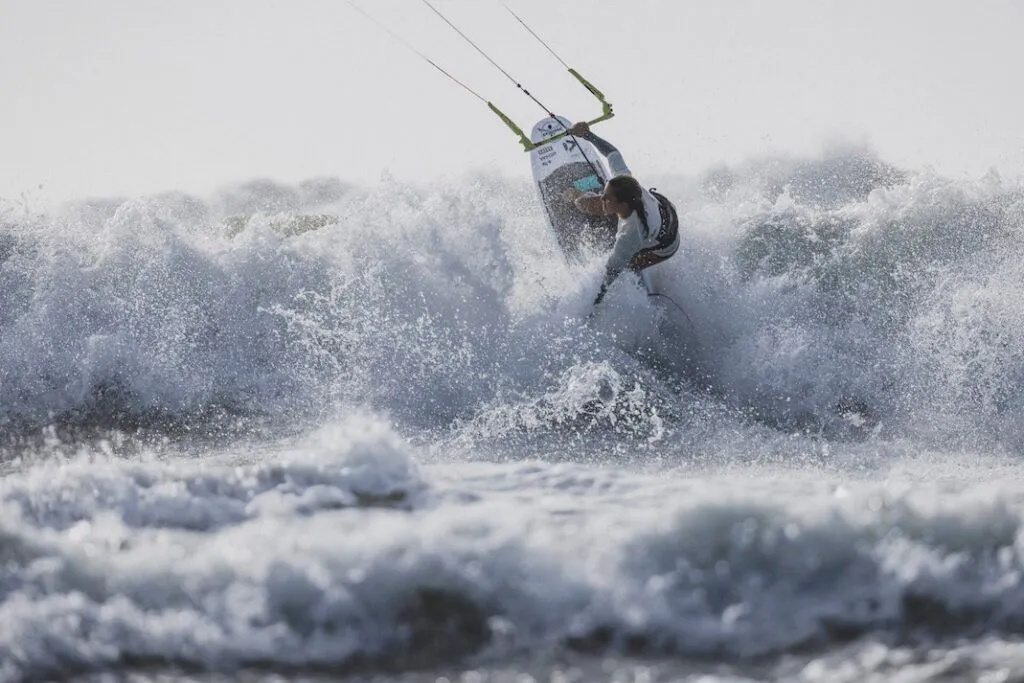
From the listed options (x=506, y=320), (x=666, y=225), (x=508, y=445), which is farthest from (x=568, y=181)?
(x=508, y=445)

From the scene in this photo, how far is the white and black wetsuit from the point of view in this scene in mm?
8242

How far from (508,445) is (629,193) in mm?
2773

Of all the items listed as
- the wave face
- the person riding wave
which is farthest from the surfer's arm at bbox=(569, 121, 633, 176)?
the wave face

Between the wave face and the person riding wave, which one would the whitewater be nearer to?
the wave face

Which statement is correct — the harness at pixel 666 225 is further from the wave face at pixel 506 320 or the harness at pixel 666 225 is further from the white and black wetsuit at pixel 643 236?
the wave face at pixel 506 320

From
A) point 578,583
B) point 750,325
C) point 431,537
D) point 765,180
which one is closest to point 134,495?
point 431,537

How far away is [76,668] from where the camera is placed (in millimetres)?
2980

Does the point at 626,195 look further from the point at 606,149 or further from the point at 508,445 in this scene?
the point at 508,445

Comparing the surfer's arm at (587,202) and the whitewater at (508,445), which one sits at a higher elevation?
the surfer's arm at (587,202)

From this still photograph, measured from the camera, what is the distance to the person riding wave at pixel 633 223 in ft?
27.0

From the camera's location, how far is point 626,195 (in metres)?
8.18

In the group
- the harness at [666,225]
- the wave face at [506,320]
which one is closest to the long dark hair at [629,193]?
the harness at [666,225]

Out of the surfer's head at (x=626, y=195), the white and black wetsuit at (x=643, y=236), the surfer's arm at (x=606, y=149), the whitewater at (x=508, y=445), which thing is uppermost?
the surfer's arm at (x=606, y=149)

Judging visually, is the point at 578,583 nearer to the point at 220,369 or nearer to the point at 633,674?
the point at 633,674
